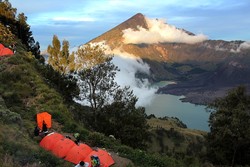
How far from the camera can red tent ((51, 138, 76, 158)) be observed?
65.0ft

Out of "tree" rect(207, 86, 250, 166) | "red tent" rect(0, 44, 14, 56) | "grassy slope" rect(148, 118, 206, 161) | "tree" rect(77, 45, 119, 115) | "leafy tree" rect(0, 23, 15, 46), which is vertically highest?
"leafy tree" rect(0, 23, 15, 46)

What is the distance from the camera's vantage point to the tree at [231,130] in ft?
116

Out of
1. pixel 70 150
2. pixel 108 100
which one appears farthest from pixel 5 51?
pixel 70 150

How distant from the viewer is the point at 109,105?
38.8 meters

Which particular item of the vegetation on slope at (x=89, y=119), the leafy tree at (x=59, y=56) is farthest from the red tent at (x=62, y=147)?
the leafy tree at (x=59, y=56)

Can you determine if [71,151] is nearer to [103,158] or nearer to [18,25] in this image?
[103,158]

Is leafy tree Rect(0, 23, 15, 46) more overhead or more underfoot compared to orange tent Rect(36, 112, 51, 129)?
more overhead

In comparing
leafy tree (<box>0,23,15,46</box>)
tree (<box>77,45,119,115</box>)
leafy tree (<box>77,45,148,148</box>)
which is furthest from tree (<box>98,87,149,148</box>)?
leafy tree (<box>0,23,15,46</box>)

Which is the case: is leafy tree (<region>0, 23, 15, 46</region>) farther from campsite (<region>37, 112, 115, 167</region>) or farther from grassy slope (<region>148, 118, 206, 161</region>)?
grassy slope (<region>148, 118, 206, 161</region>)

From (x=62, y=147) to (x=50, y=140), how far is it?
1.20m

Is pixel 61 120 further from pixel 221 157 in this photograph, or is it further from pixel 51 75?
pixel 221 157

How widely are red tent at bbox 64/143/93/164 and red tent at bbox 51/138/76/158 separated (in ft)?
0.84

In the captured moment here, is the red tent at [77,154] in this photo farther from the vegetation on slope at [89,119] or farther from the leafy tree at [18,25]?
the leafy tree at [18,25]

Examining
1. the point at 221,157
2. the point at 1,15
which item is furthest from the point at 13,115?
the point at 1,15
